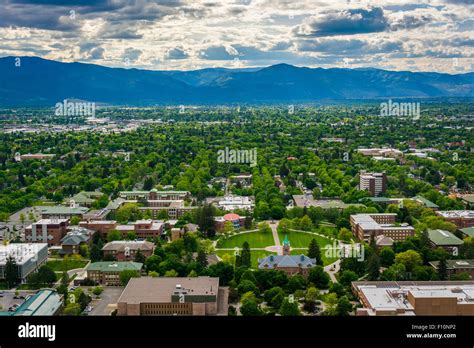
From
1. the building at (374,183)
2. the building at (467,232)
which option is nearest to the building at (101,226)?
the building at (467,232)

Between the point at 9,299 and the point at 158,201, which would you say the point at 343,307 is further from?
the point at 158,201

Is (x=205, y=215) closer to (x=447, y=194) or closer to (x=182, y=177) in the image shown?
(x=182, y=177)

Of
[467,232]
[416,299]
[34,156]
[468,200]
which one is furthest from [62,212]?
[34,156]

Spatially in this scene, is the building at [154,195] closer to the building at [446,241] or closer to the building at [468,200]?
the building at [446,241]

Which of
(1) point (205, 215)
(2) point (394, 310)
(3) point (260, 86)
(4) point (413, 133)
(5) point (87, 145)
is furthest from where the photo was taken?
(3) point (260, 86)

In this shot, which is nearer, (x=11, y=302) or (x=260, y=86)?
(x=11, y=302)

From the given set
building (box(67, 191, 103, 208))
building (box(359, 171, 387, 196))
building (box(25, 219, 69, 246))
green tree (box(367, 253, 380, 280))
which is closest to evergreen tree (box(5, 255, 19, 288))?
building (box(25, 219, 69, 246))

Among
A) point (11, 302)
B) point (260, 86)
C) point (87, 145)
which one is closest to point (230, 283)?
point (11, 302)
